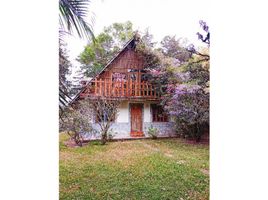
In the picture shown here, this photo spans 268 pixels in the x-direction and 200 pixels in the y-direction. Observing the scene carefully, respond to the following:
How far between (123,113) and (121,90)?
137 millimetres

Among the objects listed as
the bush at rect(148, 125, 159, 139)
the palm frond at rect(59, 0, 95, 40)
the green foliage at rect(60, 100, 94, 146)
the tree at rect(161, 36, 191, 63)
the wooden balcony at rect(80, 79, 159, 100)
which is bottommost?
the bush at rect(148, 125, 159, 139)

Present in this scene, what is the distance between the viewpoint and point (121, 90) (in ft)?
6.37

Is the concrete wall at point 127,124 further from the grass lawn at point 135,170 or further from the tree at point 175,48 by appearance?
the tree at point 175,48

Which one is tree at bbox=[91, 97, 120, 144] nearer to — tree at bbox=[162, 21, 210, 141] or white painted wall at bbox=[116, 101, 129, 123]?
white painted wall at bbox=[116, 101, 129, 123]

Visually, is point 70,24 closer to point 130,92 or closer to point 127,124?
point 130,92

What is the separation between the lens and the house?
1.92m

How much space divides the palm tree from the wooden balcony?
120 mm

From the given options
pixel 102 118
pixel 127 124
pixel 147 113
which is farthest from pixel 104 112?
pixel 147 113

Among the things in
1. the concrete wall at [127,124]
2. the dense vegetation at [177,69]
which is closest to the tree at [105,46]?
the dense vegetation at [177,69]

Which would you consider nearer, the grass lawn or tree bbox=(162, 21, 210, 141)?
the grass lawn

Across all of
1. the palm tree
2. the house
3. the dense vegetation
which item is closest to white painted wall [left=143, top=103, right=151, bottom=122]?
the house

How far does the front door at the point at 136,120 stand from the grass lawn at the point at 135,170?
0.05 meters
